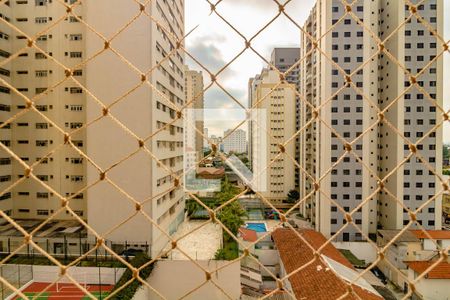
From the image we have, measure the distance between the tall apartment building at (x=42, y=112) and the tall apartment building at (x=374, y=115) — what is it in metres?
6.12

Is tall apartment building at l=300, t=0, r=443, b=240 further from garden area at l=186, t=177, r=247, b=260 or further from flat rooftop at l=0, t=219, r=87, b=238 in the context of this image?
flat rooftop at l=0, t=219, r=87, b=238

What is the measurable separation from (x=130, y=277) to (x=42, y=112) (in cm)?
465

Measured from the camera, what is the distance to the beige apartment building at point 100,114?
5426 millimetres

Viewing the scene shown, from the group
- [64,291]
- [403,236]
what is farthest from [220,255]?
[403,236]

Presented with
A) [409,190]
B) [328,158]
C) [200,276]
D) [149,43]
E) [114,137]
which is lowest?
[200,276]

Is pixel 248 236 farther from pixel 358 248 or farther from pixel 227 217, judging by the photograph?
pixel 358 248

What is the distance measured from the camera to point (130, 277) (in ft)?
16.3

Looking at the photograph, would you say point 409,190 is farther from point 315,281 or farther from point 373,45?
point 315,281

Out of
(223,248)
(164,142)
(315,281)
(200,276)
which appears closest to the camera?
(315,281)

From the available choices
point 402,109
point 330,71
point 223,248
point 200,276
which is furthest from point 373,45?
point 200,276

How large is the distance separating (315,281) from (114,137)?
410 cm

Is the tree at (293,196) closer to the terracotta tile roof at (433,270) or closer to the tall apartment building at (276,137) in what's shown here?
the tall apartment building at (276,137)

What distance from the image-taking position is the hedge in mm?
4211

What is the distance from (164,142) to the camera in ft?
20.2
